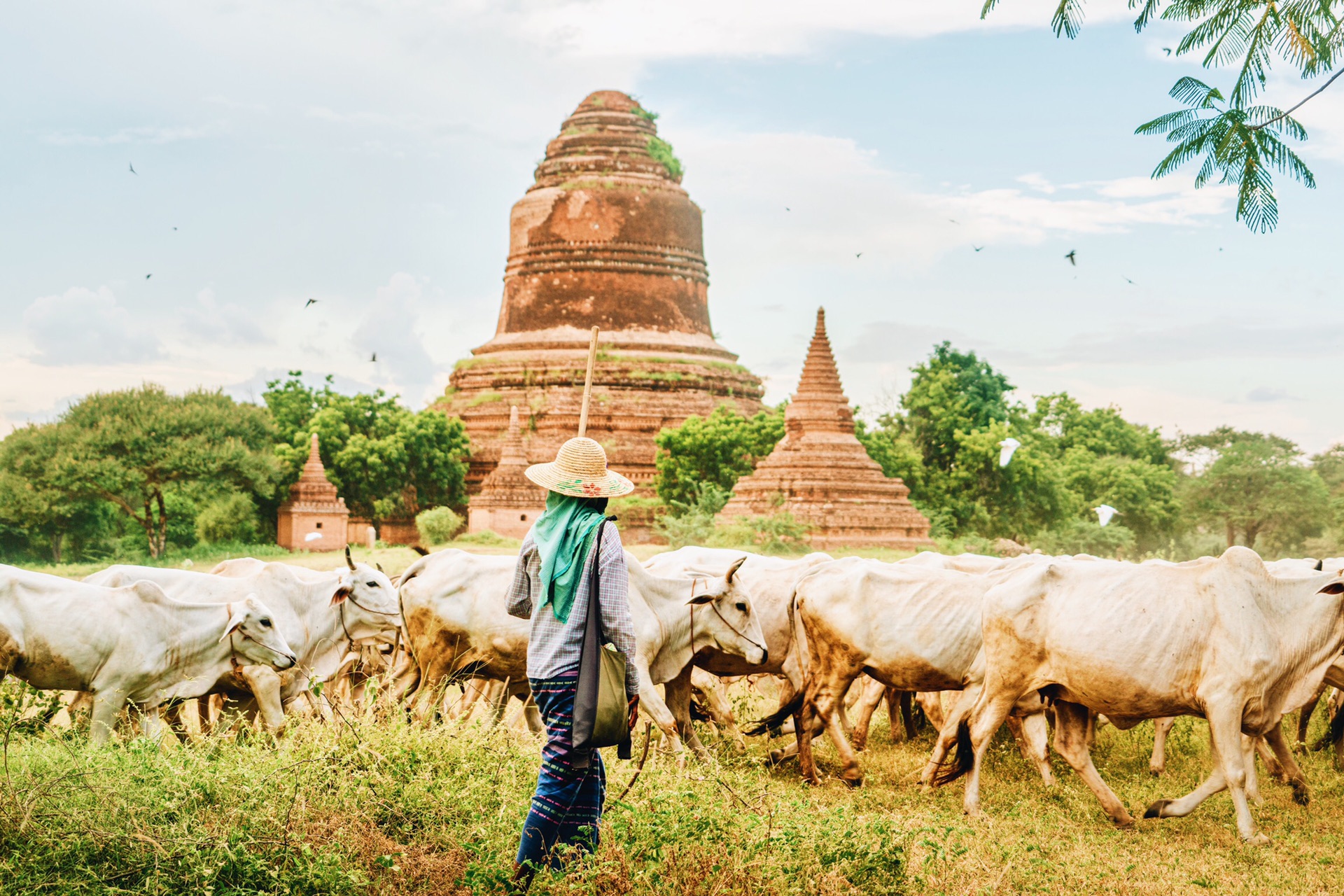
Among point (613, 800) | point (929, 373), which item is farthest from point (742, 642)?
point (929, 373)

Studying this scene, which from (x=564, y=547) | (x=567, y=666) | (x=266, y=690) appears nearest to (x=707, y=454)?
(x=266, y=690)

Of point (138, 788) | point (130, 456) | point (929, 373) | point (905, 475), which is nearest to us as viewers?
point (138, 788)

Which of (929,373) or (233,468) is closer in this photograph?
(233,468)

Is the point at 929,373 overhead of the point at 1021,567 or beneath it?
overhead

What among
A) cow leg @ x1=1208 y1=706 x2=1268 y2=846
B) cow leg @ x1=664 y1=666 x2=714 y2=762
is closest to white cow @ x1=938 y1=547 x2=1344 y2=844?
cow leg @ x1=1208 y1=706 x2=1268 y2=846

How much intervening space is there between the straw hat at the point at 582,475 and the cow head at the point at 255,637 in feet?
8.99

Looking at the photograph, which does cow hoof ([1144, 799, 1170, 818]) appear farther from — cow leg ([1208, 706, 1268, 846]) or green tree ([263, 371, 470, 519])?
green tree ([263, 371, 470, 519])

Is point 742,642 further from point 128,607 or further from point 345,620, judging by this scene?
point 128,607

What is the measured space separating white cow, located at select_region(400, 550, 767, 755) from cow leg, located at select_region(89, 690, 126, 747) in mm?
1800

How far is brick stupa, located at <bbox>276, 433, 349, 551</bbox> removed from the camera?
29781mm

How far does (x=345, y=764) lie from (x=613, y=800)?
122 centimetres

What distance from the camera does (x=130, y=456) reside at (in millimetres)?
28094

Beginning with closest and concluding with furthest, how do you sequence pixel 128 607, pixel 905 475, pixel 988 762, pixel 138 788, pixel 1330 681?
pixel 138 788
pixel 128 607
pixel 1330 681
pixel 988 762
pixel 905 475

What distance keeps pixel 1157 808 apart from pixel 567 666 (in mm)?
3601
